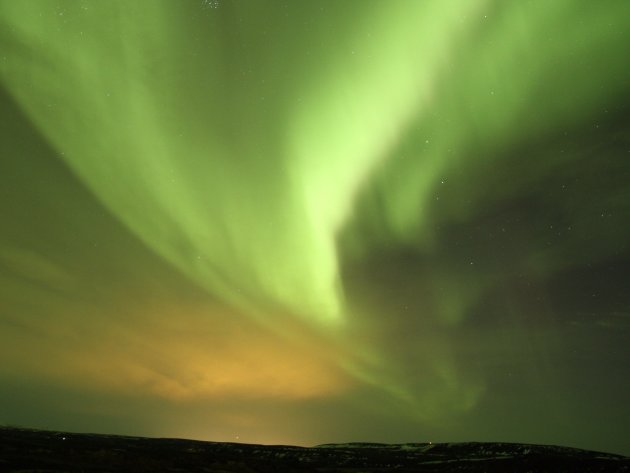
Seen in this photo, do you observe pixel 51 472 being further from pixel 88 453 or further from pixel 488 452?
pixel 488 452

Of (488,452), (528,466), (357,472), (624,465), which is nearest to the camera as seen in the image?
(357,472)

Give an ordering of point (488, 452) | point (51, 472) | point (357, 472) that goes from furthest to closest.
A: point (488, 452) < point (357, 472) < point (51, 472)

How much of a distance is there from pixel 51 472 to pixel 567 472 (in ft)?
155

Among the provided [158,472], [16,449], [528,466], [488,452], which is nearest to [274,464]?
[158,472]

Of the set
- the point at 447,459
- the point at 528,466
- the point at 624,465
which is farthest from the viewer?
the point at 447,459

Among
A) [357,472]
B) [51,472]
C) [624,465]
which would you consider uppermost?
[624,465]

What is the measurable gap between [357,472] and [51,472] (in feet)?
92.5

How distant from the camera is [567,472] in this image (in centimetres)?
4612

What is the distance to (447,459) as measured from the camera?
60938mm

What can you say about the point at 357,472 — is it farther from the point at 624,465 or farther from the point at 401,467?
the point at 624,465

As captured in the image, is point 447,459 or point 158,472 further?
point 447,459

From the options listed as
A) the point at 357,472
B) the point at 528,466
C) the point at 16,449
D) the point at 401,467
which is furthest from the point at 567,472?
the point at 16,449

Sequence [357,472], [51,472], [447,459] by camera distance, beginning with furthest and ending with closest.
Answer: [447,459], [357,472], [51,472]

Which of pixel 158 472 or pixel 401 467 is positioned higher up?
pixel 401 467
